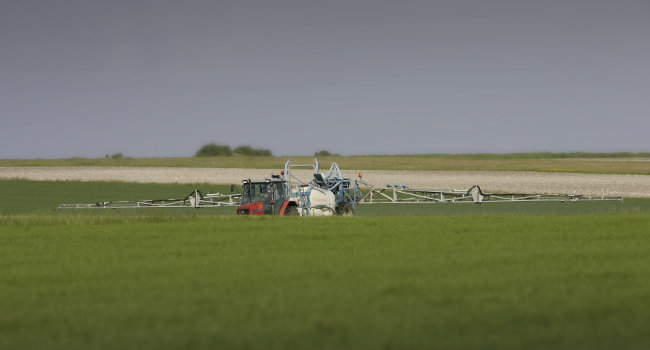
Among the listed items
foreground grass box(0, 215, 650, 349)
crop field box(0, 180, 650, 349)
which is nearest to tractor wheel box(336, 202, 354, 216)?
crop field box(0, 180, 650, 349)

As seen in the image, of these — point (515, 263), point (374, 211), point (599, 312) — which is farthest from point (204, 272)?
point (374, 211)

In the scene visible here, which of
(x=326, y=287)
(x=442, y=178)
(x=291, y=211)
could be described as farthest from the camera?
(x=442, y=178)

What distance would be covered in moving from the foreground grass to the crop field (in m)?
0.04

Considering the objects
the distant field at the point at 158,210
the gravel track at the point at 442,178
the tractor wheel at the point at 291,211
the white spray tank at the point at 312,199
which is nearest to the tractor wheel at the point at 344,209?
the white spray tank at the point at 312,199

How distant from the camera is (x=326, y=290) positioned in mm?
13906

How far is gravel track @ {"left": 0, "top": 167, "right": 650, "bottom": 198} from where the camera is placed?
2527 inches

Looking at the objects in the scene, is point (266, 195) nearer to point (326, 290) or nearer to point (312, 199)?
point (312, 199)

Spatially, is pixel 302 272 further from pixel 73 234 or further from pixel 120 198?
pixel 120 198

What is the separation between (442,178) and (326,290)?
208ft

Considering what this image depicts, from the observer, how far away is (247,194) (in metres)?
34.7

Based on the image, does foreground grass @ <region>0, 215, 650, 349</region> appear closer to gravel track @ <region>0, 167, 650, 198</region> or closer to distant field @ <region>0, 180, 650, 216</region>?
distant field @ <region>0, 180, 650, 216</region>

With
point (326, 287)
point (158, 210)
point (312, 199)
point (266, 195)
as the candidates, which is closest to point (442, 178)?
point (158, 210)

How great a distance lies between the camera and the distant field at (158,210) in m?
41.1

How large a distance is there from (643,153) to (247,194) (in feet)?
511
